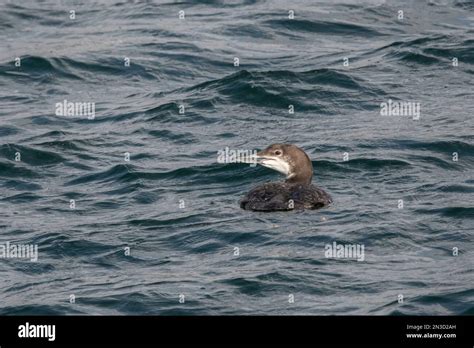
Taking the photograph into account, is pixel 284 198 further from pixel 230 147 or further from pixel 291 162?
pixel 230 147

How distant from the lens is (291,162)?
56.6 feet

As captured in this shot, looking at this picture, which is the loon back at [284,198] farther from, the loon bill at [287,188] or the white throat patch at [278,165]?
the white throat patch at [278,165]

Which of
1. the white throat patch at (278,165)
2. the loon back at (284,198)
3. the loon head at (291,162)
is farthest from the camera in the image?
the white throat patch at (278,165)

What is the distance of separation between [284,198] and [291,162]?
1115 millimetres

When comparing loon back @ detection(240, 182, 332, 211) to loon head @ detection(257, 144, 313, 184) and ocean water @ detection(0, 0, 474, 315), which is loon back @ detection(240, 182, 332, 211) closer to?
ocean water @ detection(0, 0, 474, 315)

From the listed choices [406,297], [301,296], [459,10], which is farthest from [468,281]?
[459,10]

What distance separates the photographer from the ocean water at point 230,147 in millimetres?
13992

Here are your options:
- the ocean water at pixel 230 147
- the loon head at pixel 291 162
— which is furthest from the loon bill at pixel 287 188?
the ocean water at pixel 230 147

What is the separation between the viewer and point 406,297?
13.3 m

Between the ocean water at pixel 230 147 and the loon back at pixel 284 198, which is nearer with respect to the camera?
the ocean water at pixel 230 147

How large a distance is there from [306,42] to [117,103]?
4.76 m

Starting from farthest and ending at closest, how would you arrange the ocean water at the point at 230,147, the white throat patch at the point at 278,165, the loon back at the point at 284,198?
the white throat patch at the point at 278,165, the loon back at the point at 284,198, the ocean water at the point at 230,147

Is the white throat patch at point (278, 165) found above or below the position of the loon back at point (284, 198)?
above

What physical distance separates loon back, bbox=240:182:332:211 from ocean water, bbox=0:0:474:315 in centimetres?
15
